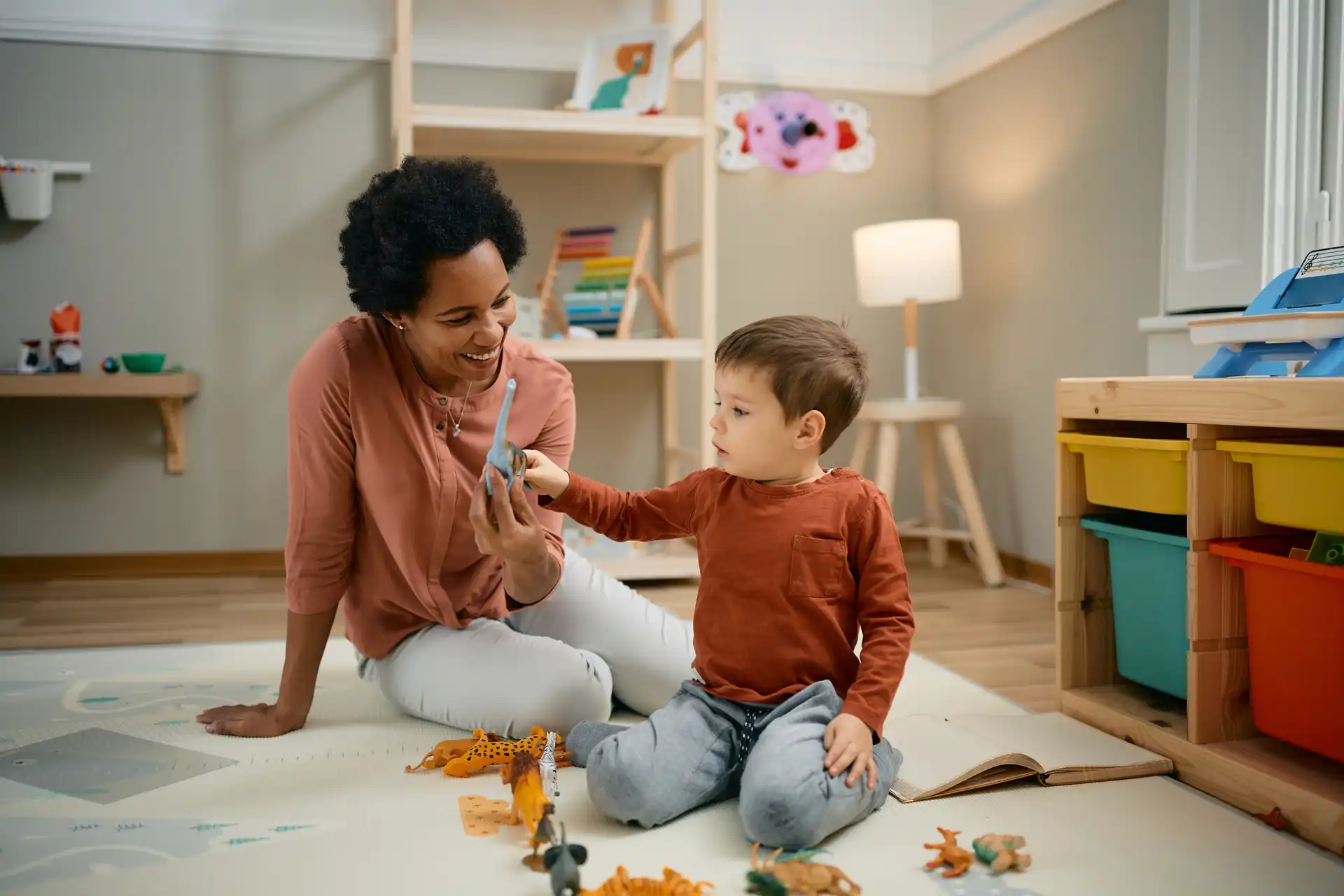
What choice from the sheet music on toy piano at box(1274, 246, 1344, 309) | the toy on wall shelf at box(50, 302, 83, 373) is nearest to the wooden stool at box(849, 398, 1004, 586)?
the sheet music on toy piano at box(1274, 246, 1344, 309)

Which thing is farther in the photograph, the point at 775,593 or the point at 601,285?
the point at 601,285

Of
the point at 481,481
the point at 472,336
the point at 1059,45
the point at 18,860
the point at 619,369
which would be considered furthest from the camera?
the point at 619,369

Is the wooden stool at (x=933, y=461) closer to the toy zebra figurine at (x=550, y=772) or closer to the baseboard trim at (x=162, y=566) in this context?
the baseboard trim at (x=162, y=566)

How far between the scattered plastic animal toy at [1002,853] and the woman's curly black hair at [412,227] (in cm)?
93

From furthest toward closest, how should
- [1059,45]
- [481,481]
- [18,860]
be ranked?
1. [1059,45]
2. [481,481]
3. [18,860]

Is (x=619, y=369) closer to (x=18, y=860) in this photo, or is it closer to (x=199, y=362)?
(x=199, y=362)

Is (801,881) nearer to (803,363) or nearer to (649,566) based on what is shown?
(803,363)

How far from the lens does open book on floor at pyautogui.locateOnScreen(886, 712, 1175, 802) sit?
4.81ft

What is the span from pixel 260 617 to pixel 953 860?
1.82 m

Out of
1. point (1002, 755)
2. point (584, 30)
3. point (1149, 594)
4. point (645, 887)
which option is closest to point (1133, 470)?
point (1149, 594)

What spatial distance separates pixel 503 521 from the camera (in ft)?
4.65

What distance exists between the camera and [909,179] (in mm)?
3543

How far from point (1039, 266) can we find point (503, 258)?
72.7 inches

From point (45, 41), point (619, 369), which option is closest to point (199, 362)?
point (45, 41)
